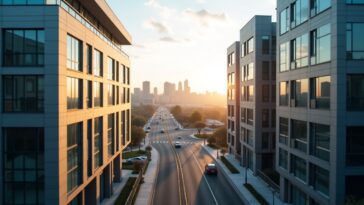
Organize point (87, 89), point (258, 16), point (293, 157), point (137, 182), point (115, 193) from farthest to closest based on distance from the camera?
1. point (258, 16)
2. point (137, 182)
3. point (115, 193)
4. point (293, 157)
5. point (87, 89)

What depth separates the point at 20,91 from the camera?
1897cm

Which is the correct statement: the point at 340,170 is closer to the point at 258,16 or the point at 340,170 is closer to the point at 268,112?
the point at 268,112

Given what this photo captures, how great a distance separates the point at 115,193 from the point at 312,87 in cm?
2183

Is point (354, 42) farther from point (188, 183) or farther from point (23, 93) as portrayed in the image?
point (188, 183)

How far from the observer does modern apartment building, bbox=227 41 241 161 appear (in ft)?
172

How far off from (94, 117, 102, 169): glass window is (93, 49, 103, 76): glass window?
3.95 m

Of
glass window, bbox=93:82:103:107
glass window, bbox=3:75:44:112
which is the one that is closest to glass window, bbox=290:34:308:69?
glass window, bbox=93:82:103:107

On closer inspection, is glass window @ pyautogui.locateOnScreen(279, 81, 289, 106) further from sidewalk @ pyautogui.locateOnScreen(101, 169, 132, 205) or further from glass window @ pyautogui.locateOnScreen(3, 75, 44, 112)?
glass window @ pyautogui.locateOnScreen(3, 75, 44, 112)

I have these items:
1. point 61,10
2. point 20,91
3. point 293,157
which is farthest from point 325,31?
point 20,91

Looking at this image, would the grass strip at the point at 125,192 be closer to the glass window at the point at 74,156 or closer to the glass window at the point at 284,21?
the glass window at the point at 74,156

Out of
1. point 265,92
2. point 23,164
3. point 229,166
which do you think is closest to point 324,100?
point 265,92

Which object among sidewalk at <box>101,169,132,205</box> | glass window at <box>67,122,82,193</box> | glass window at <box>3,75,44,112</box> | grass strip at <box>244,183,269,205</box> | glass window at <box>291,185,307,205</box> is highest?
glass window at <box>3,75,44,112</box>

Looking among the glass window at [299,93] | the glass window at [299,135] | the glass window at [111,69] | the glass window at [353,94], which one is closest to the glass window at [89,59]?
the glass window at [111,69]

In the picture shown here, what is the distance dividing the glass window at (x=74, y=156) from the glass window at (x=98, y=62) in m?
5.95
